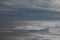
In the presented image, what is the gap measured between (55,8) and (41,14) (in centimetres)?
85

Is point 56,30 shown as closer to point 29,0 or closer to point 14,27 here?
point 14,27

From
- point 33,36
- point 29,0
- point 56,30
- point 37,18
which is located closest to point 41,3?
point 29,0

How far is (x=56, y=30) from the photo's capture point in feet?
15.9

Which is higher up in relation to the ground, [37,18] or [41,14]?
[41,14]

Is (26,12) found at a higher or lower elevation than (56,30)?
higher

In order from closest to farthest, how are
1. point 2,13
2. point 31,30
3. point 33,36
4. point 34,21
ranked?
point 33,36 → point 31,30 → point 34,21 → point 2,13

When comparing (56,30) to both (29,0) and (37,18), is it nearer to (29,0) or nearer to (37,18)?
(37,18)

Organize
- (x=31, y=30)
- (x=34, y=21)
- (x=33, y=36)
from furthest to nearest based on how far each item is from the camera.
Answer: (x=34, y=21) → (x=31, y=30) → (x=33, y=36)

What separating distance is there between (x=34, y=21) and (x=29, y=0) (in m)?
2.00

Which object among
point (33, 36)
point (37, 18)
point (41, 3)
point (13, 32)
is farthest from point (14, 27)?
point (41, 3)

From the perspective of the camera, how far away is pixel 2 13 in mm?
6418

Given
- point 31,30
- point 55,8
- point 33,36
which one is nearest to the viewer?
point 33,36

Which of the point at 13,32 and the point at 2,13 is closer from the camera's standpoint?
the point at 13,32

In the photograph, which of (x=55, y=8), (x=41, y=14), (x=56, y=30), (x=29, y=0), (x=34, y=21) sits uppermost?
(x=29, y=0)
